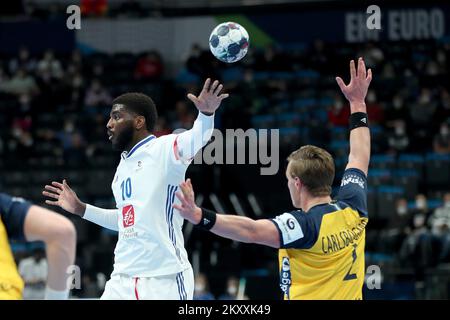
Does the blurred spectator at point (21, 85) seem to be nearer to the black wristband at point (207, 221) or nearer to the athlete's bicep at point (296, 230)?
the athlete's bicep at point (296, 230)

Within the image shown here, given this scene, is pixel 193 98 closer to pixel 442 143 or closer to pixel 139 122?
pixel 139 122

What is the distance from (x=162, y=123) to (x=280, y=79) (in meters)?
4.71

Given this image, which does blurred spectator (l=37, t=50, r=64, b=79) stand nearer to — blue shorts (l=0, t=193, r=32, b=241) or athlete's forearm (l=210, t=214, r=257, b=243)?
athlete's forearm (l=210, t=214, r=257, b=243)

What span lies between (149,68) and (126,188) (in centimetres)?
2124

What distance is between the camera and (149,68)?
94.8ft

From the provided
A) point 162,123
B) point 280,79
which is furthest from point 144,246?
point 280,79

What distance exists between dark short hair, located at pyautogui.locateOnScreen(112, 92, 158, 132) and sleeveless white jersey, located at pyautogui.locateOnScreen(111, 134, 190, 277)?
368 millimetres

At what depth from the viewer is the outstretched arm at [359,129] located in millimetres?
7035

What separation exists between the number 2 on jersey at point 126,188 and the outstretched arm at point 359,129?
80.1 inches

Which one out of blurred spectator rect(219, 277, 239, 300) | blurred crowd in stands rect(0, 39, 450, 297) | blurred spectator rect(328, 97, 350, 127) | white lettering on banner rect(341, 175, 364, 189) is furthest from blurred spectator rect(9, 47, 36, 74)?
white lettering on banner rect(341, 175, 364, 189)

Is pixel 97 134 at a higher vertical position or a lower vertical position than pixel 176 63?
lower
